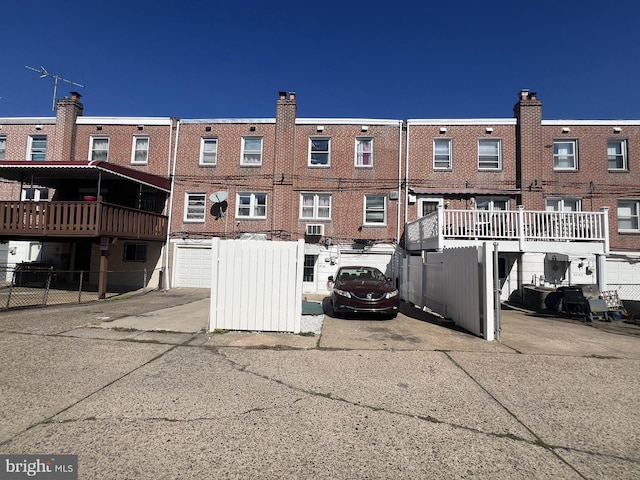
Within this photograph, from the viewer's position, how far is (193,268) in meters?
16.8

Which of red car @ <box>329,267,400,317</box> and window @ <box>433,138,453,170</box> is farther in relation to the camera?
window @ <box>433,138,453,170</box>

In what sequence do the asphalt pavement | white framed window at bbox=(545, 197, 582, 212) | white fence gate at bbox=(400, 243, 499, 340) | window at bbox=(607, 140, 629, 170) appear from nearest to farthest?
1. the asphalt pavement
2. white fence gate at bbox=(400, 243, 499, 340)
3. white framed window at bbox=(545, 197, 582, 212)
4. window at bbox=(607, 140, 629, 170)

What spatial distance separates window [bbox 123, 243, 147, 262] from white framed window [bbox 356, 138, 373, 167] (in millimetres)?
11200

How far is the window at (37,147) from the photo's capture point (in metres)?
17.9

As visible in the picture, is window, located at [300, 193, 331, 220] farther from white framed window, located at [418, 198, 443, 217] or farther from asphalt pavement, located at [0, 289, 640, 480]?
asphalt pavement, located at [0, 289, 640, 480]

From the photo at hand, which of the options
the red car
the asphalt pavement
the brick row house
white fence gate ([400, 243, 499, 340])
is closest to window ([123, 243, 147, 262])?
the brick row house

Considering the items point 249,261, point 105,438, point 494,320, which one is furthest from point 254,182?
point 105,438

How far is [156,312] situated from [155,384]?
5804mm

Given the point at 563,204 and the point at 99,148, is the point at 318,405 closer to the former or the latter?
the point at 563,204

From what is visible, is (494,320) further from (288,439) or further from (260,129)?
(260,129)

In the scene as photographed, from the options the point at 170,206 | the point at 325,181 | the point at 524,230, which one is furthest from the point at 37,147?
the point at 524,230

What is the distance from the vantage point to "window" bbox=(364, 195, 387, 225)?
646 inches

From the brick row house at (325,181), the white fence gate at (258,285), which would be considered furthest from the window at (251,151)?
the white fence gate at (258,285)

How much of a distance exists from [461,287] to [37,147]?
21083mm
